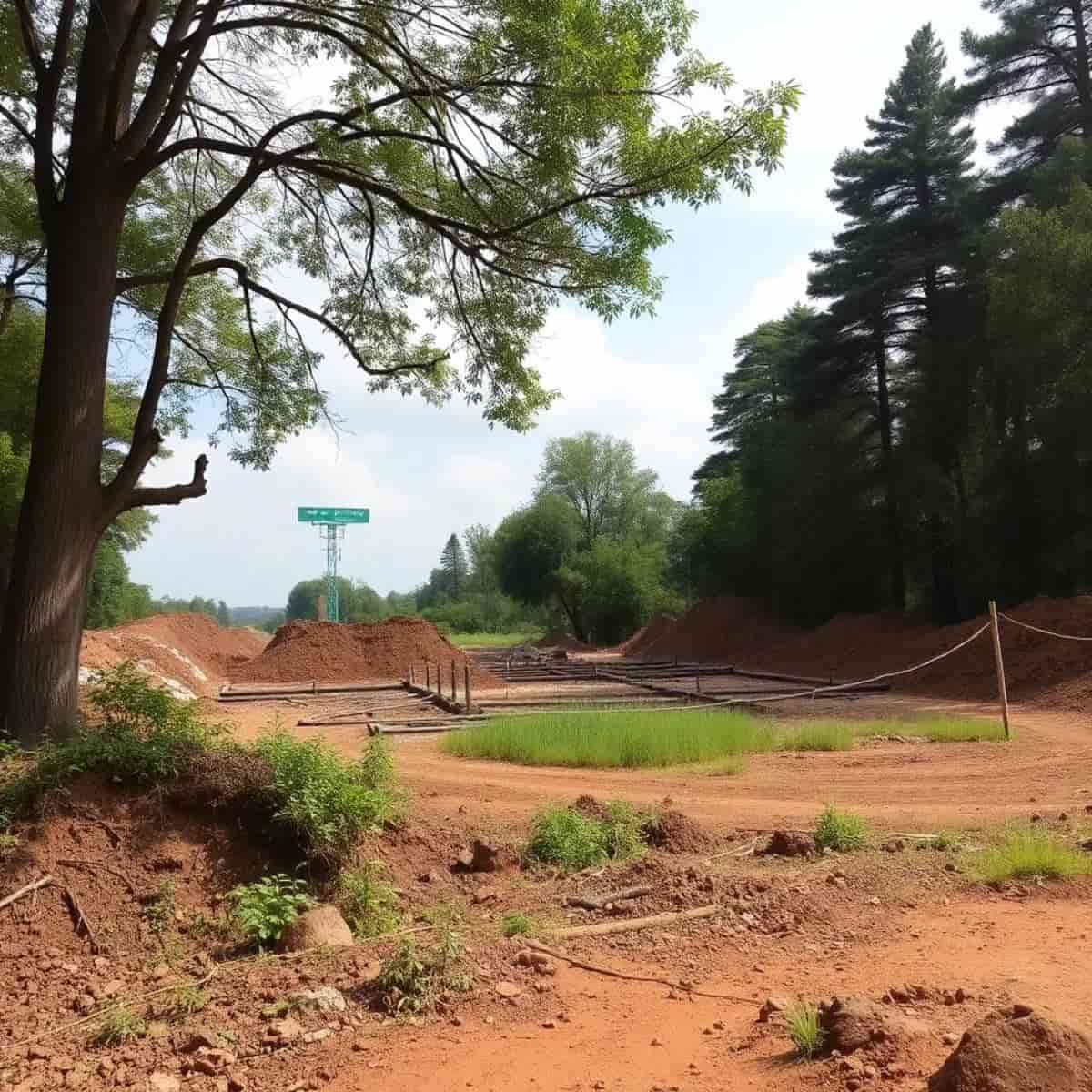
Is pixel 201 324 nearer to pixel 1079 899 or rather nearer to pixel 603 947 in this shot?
pixel 603 947

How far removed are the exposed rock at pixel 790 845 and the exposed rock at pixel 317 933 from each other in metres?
2.78

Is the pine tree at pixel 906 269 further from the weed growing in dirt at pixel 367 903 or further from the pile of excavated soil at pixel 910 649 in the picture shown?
the weed growing in dirt at pixel 367 903

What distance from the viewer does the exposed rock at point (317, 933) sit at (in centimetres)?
427

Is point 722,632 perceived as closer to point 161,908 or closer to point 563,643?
point 563,643

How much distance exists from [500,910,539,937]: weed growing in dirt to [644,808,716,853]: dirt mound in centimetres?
159

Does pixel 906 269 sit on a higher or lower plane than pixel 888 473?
higher

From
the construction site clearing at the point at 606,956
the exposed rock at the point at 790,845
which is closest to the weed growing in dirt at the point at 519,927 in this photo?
the construction site clearing at the point at 606,956

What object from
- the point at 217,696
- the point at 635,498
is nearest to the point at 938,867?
the point at 217,696

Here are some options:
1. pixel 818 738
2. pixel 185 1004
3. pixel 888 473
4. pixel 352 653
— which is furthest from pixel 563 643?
pixel 185 1004

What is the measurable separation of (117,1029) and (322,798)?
1.51 m

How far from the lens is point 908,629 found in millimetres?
26266

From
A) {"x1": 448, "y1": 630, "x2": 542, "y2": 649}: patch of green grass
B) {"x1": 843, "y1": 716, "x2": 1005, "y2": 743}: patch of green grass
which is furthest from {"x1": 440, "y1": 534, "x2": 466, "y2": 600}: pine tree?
{"x1": 843, "y1": 716, "x2": 1005, "y2": 743}: patch of green grass

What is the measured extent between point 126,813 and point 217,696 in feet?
59.2

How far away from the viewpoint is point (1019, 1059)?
2.50m
